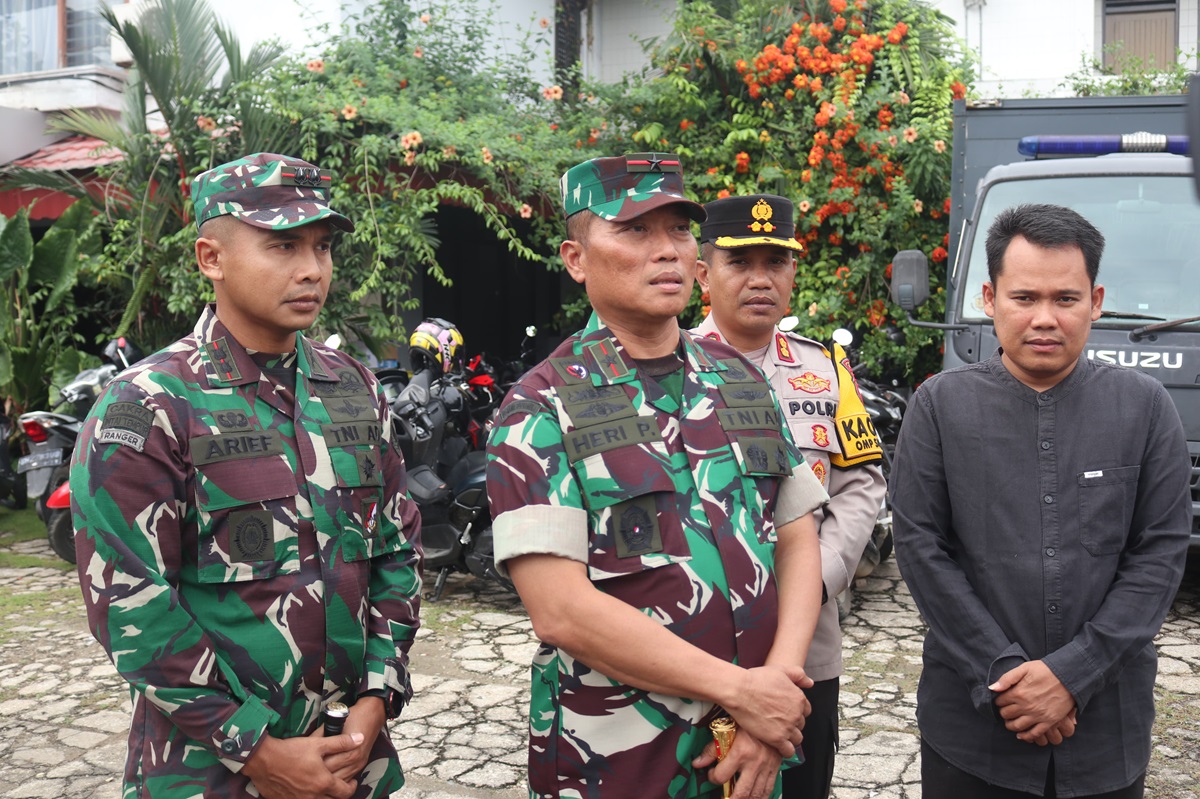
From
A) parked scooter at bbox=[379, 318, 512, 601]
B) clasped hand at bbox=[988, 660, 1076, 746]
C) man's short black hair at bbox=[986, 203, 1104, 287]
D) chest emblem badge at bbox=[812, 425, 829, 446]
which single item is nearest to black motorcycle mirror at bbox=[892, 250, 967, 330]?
parked scooter at bbox=[379, 318, 512, 601]

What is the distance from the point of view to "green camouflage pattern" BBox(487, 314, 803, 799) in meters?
1.87

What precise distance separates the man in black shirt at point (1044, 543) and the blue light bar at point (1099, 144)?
4401 mm

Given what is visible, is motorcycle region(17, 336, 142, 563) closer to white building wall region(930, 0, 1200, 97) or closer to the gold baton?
the gold baton

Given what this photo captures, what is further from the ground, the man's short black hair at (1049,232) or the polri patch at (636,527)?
the man's short black hair at (1049,232)

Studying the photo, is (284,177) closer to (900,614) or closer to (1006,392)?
(1006,392)

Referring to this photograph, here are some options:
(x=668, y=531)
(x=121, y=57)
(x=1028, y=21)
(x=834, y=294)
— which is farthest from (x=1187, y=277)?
(x=121, y=57)

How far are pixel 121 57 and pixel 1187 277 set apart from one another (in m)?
8.75

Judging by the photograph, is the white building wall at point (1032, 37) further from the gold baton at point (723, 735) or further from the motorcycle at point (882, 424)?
the gold baton at point (723, 735)

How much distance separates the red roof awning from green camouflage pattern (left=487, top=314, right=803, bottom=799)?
826cm

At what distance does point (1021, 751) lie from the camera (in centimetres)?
213

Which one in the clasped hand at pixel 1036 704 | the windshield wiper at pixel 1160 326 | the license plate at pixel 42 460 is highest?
the windshield wiper at pixel 1160 326

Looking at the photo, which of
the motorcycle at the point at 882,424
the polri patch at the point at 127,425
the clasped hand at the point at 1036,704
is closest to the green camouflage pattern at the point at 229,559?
the polri patch at the point at 127,425

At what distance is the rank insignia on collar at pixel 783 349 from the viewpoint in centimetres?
278

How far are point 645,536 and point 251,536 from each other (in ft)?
2.43
